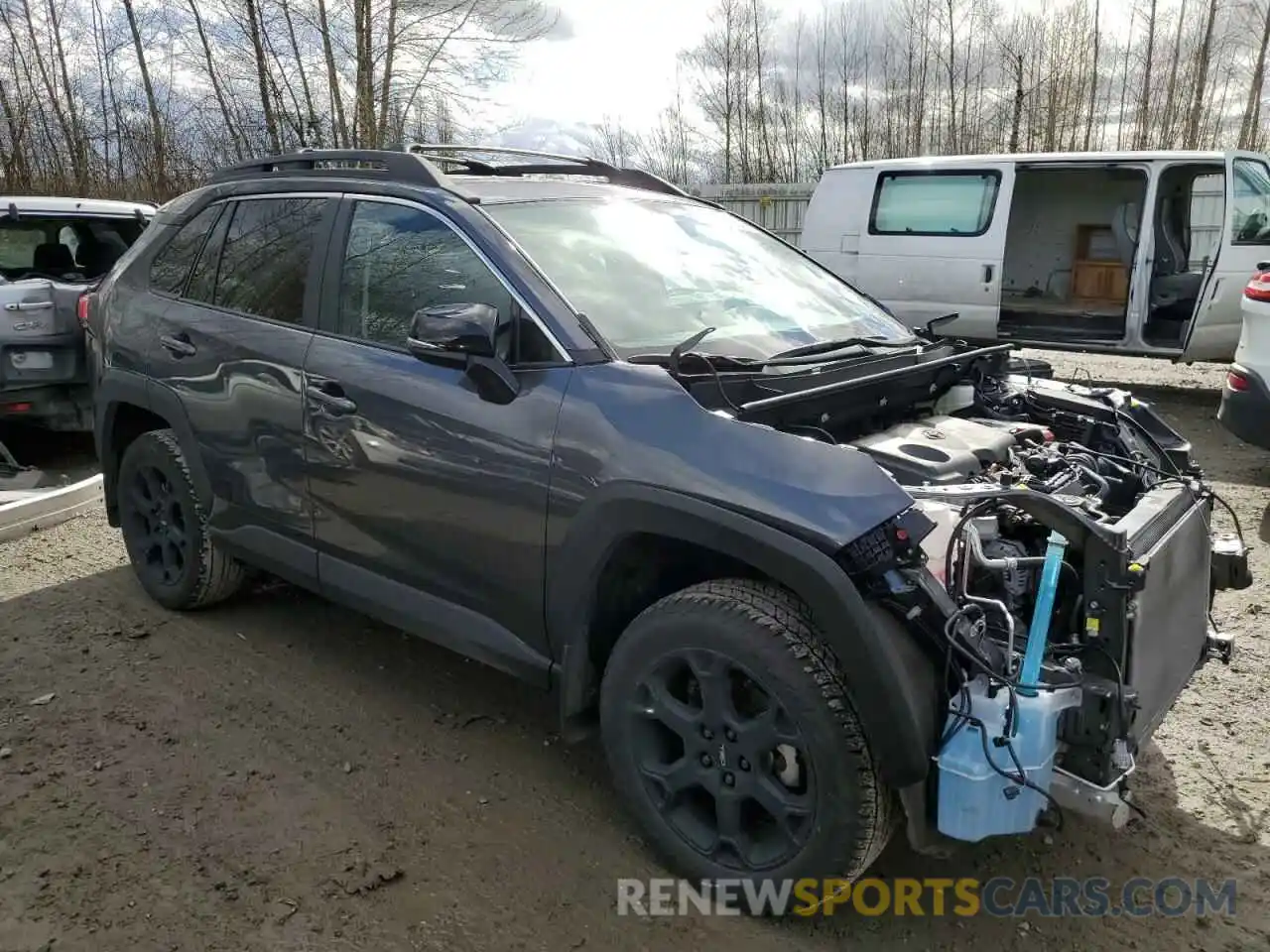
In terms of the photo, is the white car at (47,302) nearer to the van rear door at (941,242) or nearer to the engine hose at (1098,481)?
the engine hose at (1098,481)

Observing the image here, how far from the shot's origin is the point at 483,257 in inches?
121

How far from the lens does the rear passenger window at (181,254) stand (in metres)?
4.25

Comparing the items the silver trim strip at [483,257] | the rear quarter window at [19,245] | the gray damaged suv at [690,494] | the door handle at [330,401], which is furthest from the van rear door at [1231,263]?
the rear quarter window at [19,245]

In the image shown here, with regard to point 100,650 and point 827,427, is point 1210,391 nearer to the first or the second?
point 827,427

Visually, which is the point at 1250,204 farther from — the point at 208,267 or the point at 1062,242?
the point at 208,267

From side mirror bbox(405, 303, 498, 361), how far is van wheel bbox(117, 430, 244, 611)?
192cm

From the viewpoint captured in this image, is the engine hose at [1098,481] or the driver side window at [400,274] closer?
the engine hose at [1098,481]

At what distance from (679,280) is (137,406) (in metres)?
2.57

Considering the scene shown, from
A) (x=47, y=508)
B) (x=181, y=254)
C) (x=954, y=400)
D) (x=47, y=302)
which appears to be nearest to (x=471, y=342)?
(x=954, y=400)

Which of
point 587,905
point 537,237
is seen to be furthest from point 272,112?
point 587,905

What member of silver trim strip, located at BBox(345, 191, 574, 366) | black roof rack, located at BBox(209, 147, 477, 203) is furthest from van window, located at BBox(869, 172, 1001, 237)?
silver trim strip, located at BBox(345, 191, 574, 366)

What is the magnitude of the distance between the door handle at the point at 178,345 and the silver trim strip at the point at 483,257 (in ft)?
3.31

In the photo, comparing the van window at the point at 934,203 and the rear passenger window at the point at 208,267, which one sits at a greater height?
the van window at the point at 934,203

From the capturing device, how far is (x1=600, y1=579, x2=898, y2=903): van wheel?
2316mm
